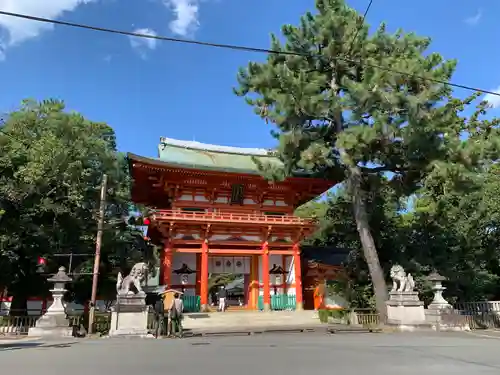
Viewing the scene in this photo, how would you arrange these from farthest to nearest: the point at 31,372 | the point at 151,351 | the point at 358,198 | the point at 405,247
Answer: the point at 405,247 < the point at 358,198 < the point at 151,351 < the point at 31,372

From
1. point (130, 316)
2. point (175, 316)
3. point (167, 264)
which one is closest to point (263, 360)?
point (175, 316)

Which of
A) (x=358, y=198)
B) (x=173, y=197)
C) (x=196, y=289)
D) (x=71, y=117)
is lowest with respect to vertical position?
(x=196, y=289)

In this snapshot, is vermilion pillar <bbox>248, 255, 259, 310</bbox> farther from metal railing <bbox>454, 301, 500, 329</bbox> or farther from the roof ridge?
metal railing <bbox>454, 301, 500, 329</bbox>

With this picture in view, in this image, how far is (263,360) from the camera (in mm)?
7453

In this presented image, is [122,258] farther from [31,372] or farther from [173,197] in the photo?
[31,372]

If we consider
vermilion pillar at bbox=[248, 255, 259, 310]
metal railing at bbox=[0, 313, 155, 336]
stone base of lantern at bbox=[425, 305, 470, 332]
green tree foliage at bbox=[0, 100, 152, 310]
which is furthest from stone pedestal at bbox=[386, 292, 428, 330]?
green tree foliage at bbox=[0, 100, 152, 310]

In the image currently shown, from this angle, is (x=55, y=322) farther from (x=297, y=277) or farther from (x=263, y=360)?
(x=297, y=277)

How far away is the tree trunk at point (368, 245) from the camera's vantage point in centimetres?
1627

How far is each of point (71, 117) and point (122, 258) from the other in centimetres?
808

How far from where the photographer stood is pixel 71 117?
22500 millimetres

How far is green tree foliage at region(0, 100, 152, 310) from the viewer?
1617cm

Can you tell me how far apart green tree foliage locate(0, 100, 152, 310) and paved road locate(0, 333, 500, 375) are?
8.07 m

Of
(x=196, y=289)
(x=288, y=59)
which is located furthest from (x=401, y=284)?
(x=196, y=289)

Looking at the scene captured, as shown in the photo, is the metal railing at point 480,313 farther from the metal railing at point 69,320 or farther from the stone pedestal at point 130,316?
the metal railing at point 69,320
